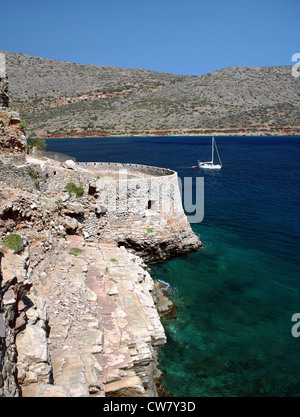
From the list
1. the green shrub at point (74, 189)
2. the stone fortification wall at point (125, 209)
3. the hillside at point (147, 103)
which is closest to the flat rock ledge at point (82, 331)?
the stone fortification wall at point (125, 209)

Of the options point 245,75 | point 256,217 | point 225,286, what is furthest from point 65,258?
point 245,75

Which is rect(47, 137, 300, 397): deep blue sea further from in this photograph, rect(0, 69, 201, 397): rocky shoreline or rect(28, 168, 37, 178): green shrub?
rect(28, 168, 37, 178): green shrub

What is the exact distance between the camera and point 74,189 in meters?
17.4

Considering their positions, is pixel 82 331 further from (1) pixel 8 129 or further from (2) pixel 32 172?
(1) pixel 8 129

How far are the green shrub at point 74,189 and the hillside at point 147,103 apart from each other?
8180 cm

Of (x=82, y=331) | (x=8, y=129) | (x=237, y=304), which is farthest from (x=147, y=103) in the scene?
(x=82, y=331)

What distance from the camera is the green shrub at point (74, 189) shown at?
17281mm

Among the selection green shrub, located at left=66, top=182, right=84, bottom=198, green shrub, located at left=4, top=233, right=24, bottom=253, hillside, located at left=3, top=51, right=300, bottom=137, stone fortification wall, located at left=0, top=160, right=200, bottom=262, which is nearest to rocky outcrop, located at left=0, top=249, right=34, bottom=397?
green shrub, located at left=4, top=233, right=24, bottom=253

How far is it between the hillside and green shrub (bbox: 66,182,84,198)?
268ft

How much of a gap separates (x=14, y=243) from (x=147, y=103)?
4346 inches

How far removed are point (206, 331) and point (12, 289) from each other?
922 cm

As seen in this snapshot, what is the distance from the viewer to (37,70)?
11569cm

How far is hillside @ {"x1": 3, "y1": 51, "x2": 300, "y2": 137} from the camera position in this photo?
102m

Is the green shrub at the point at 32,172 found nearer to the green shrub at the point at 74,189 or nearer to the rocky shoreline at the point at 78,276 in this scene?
the rocky shoreline at the point at 78,276
